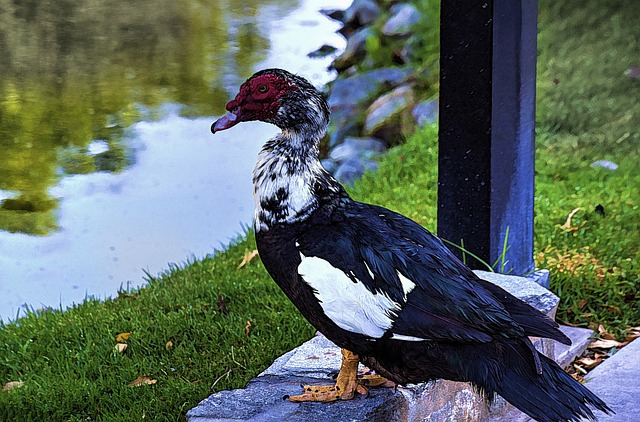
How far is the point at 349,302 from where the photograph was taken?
2117 millimetres

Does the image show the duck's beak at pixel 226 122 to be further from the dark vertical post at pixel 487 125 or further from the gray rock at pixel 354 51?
the gray rock at pixel 354 51

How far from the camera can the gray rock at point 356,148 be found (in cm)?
628

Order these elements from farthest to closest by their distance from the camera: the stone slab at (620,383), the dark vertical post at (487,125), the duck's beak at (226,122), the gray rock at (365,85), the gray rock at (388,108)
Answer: the gray rock at (365,85) → the gray rock at (388,108) → the dark vertical post at (487,125) → the stone slab at (620,383) → the duck's beak at (226,122)

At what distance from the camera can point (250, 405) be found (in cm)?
237

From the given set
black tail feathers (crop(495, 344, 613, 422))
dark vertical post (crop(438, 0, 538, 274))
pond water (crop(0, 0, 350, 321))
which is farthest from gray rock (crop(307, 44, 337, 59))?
black tail feathers (crop(495, 344, 613, 422))

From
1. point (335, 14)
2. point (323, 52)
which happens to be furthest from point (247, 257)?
point (335, 14)

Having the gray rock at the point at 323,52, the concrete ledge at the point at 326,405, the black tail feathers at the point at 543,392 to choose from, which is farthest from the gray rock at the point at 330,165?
the black tail feathers at the point at 543,392

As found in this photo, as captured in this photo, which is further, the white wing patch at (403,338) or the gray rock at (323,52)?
the gray rock at (323,52)

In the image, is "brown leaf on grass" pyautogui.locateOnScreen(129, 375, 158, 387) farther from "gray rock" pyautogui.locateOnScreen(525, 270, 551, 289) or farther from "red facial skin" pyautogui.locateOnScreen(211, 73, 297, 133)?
"gray rock" pyautogui.locateOnScreen(525, 270, 551, 289)

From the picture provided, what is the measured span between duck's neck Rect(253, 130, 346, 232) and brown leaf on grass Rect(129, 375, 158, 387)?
1079 mm

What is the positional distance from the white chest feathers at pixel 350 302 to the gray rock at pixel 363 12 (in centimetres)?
643

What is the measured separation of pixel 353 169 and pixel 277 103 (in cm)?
368

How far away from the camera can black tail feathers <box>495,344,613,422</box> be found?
2007mm

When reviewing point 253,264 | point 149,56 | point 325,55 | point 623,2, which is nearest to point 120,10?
point 149,56
